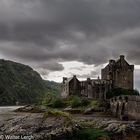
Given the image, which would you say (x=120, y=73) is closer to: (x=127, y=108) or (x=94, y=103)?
(x=94, y=103)

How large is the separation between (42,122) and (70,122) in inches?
143

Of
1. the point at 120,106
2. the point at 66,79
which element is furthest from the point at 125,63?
the point at 120,106

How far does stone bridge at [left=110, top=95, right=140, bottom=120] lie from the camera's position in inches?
2734

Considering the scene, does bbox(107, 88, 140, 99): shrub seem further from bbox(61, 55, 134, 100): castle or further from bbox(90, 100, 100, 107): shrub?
bbox(90, 100, 100, 107): shrub

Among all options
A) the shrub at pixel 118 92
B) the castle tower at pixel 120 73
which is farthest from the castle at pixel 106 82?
the shrub at pixel 118 92

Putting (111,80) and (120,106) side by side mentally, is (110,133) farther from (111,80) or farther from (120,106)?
(111,80)

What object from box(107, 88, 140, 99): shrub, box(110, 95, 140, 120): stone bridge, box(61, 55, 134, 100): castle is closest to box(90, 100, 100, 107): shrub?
box(110, 95, 140, 120): stone bridge

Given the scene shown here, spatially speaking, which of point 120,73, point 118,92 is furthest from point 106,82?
point 120,73

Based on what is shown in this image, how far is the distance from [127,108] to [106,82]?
30821 millimetres

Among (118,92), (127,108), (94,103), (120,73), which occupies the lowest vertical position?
(127,108)

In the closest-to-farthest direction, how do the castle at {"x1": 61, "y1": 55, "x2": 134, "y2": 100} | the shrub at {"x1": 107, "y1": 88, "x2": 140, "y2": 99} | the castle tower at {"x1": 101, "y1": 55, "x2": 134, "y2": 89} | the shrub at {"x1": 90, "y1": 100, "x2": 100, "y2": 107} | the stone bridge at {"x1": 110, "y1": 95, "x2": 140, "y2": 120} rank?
the stone bridge at {"x1": 110, "y1": 95, "x2": 140, "y2": 120}
the shrub at {"x1": 90, "y1": 100, "x2": 100, "y2": 107}
the shrub at {"x1": 107, "y1": 88, "x2": 140, "y2": 99}
the castle at {"x1": 61, "y1": 55, "x2": 134, "y2": 100}
the castle tower at {"x1": 101, "y1": 55, "x2": 134, "y2": 89}

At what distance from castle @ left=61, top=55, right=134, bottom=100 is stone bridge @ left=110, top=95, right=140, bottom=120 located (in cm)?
2189

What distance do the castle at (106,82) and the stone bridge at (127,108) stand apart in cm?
2189

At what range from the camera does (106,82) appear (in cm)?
10369
